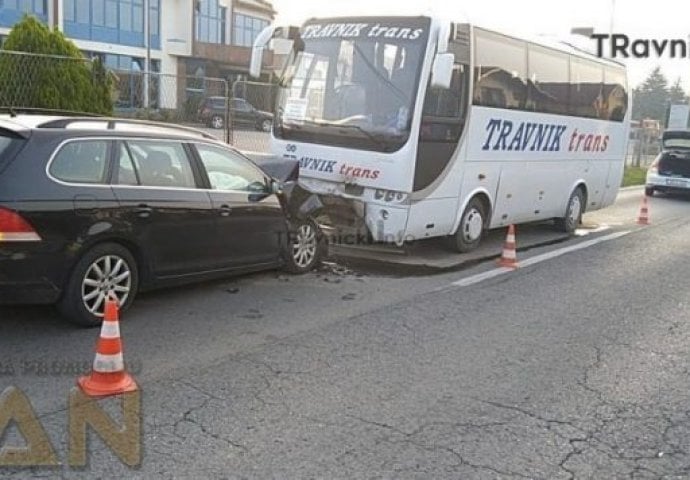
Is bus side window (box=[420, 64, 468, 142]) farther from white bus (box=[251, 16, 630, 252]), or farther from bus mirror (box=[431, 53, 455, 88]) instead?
bus mirror (box=[431, 53, 455, 88])

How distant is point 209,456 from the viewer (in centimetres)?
389

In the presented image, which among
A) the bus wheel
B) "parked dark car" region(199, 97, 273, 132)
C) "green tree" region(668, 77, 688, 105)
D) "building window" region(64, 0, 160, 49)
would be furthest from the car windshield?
"green tree" region(668, 77, 688, 105)

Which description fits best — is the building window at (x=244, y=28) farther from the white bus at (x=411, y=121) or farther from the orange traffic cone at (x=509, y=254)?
the orange traffic cone at (x=509, y=254)

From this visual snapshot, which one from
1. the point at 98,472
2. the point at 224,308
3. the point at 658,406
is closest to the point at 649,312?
the point at 658,406

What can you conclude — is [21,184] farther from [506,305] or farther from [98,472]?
[506,305]

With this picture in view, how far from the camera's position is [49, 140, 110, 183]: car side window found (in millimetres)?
5668

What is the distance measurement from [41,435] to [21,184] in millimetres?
2133

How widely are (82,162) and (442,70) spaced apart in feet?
13.6

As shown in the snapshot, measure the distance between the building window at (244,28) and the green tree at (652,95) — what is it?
63300 millimetres

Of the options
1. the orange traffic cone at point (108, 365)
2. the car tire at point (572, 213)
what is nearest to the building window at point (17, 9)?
the car tire at point (572, 213)

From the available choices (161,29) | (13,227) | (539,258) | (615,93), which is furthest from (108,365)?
(161,29)

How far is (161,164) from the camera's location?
6574 mm

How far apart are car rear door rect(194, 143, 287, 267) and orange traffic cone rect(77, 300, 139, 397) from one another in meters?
2.47

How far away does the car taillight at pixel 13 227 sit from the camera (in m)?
5.28
